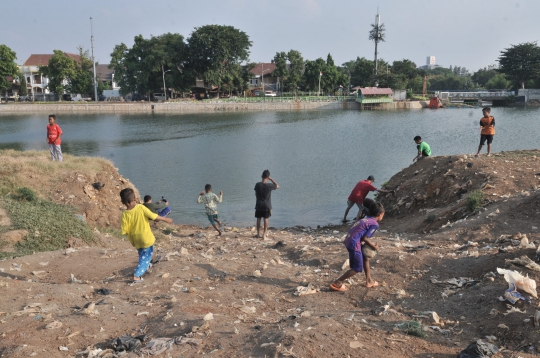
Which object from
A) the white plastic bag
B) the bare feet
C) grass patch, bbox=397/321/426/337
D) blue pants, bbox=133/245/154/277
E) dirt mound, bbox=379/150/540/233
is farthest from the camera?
dirt mound, bbox=379/150/540/233

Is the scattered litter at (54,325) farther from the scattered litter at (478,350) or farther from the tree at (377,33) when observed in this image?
the tree at (377,33)

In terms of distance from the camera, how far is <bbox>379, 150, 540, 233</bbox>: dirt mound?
11305mm

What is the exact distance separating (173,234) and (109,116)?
2235 inches

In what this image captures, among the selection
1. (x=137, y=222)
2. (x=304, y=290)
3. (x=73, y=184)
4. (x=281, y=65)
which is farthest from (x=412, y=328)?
(x=281, y=65)

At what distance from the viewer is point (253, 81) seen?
98.7 metres

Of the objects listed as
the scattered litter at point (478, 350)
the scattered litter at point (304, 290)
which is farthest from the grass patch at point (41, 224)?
the scattered litter at point (478, 350)

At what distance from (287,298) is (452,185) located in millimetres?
8219

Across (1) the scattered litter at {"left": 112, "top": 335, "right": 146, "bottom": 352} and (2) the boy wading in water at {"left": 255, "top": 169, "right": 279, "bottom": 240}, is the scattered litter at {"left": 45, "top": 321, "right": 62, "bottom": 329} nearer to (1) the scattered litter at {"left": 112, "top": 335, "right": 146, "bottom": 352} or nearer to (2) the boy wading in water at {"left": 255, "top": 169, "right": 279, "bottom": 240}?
(1) the scattered litter at {"left": 112, "top": 335, "right": 146, "bottom": 352}

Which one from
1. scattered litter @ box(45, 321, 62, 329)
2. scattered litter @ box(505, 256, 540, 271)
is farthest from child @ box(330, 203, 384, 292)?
scattered litter @ box(45, 321, 62, 329)

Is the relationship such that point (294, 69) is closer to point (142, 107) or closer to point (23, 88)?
point (142, 107)

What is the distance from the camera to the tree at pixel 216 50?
77.1 metres

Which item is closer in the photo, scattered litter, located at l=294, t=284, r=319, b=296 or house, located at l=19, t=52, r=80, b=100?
scattered litter, located at l=294, t=284, r=319, b=296

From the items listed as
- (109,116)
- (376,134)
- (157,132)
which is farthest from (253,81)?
(376,134)

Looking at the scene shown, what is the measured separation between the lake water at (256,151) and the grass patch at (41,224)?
19.6 ft
